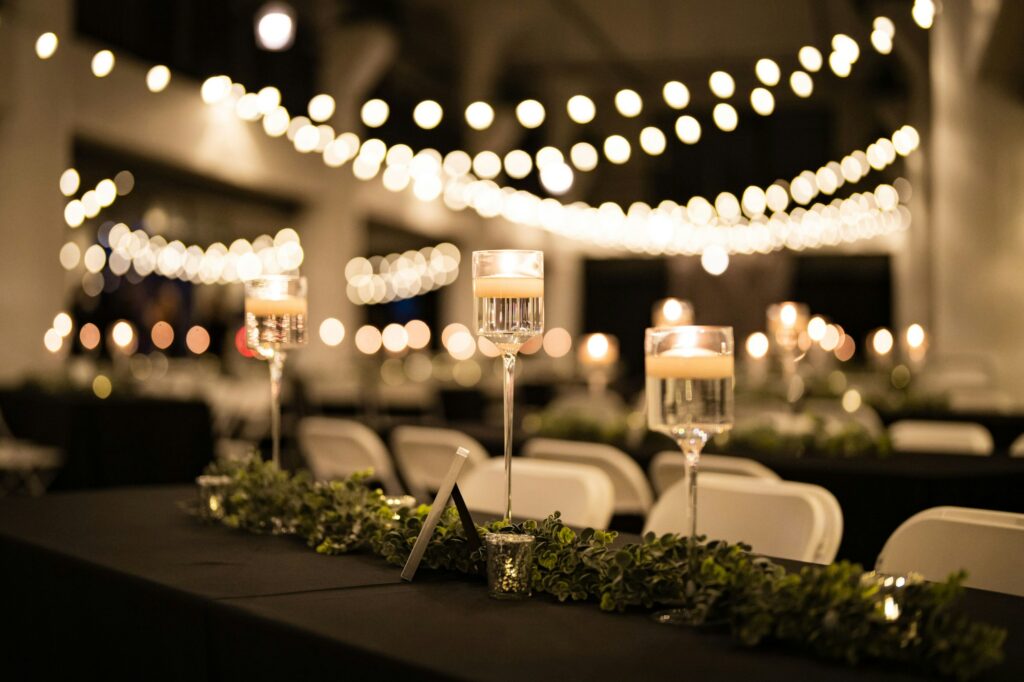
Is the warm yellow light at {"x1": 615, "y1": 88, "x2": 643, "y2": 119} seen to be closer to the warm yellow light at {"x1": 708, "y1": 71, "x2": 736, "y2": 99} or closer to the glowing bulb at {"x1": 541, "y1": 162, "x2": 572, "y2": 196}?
the warm yellow light at {"x1": 708, "y1": 71, "x2": 736, "y2": 99}

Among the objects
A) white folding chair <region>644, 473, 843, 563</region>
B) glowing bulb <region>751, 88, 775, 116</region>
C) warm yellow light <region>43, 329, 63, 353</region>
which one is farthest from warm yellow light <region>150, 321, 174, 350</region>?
white folding chair <region>644, 473, 843, 563</region>

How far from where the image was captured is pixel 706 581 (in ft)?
4.84

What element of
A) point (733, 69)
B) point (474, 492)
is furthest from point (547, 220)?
point (474, 492)

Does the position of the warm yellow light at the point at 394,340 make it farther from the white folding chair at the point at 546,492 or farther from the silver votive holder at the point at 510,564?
the silver votive holder at the point at 510,564

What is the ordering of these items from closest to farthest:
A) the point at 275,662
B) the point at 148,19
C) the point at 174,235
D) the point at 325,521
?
the point at 275,662
the point at 325,521
the point at 148,19
the point at 174,235

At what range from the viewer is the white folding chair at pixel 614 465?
4039mm

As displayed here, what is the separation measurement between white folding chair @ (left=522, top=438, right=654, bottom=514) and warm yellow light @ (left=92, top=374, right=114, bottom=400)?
419cm

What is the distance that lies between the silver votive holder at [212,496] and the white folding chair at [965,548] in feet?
4.59

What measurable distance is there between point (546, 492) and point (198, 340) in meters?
13.7

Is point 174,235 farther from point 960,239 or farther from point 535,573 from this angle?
point 535,573

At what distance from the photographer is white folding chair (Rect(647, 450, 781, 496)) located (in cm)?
354

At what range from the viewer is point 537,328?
1.85m

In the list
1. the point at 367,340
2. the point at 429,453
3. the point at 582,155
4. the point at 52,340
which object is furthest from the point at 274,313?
the point at 367,340

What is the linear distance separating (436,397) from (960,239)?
18.5ft
